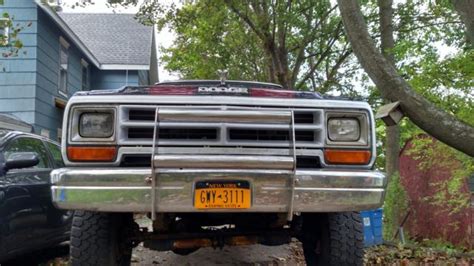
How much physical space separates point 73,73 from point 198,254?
918 centimetres

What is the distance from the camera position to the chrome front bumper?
9.60ft

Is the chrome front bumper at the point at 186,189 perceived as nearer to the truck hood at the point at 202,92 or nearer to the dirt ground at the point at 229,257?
the truck hood at the point at 202,92

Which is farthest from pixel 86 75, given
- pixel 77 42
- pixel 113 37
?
pixel 113 37

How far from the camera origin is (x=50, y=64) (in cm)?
1164

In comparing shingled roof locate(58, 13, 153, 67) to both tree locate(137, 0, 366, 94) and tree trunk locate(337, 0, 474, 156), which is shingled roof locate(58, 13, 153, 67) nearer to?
tree locate(137, 0, 366, 94)

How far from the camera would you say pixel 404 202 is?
27.1 feet

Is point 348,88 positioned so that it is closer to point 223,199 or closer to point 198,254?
point 198,254

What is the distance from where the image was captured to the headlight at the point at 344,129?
3307 millimetres

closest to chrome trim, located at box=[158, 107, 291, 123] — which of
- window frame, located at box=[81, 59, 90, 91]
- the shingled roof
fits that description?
window frame, located at box=[81, 59, 90, 91]

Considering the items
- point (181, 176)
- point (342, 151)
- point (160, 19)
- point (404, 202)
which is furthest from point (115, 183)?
point (160, 19)

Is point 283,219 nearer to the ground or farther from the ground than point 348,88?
nearer to the ground

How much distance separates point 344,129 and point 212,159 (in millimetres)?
972

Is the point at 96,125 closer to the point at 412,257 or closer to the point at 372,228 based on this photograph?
the point at 412,257

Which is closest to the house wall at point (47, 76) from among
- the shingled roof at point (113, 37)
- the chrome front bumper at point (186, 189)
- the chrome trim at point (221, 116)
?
the shingled roof at point (113, 37)
